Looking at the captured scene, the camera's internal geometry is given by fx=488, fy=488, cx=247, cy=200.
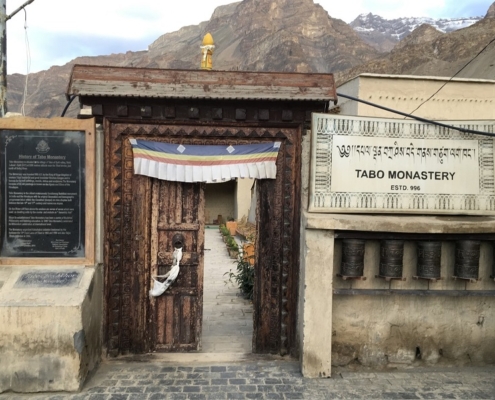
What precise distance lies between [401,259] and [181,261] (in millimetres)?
2692

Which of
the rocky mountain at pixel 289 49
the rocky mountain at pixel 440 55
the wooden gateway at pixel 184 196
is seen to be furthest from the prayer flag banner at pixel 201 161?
the rocky mountain at pixel 289 49

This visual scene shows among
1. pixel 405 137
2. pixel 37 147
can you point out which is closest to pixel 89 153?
pixel 37 147

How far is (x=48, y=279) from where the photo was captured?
18.2ft

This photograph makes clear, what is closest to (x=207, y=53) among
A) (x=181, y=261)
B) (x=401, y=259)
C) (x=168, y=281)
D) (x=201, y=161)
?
(x=201, y=161)

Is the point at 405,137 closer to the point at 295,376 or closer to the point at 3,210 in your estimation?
the point at 295,376

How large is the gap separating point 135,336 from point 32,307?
1411 mm

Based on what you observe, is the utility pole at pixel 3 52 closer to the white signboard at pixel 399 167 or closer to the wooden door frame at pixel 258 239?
the wooden door frame at pixel 258 239

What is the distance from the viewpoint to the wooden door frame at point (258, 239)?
5953mm

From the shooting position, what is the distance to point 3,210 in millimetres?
5652

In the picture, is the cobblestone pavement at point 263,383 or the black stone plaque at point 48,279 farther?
the black stone plaque at point 48,279

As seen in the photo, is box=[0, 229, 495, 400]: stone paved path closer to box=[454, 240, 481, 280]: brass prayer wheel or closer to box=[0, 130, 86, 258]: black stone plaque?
box=[454, 240, 481, 280]: brass prayer wheel

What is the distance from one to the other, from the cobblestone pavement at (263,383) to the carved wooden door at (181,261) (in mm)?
433

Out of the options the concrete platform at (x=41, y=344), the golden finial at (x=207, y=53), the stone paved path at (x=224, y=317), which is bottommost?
the stone paved path at (x=224, y=317)

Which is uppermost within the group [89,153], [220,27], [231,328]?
[220,27]
